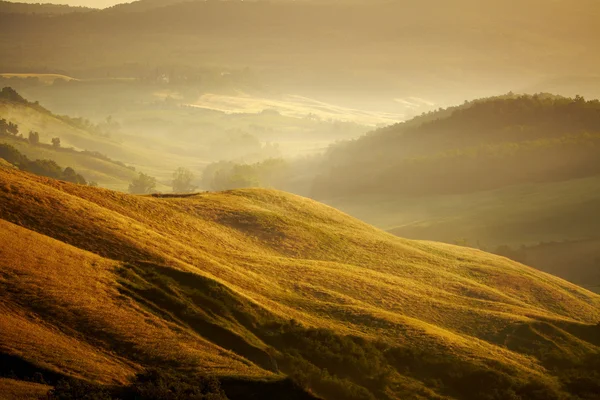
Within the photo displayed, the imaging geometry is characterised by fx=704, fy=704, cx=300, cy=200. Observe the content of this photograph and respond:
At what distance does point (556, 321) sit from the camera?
60438 millimetres

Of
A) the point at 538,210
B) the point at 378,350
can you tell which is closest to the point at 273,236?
the point at 378,350

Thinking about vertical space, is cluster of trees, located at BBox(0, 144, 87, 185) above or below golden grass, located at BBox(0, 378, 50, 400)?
below

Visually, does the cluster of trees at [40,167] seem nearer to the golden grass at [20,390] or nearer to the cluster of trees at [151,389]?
the cluster of trees at [151,389]

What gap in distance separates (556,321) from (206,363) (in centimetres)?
3635

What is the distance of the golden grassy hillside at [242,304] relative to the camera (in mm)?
35781

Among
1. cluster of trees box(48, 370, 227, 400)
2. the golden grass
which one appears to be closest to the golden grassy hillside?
cluster of trees box(48, 370, 227, 400)

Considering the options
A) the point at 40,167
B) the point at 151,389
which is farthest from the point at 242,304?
the point at 40,167

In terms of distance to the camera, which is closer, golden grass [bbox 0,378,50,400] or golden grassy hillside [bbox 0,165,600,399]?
golden grass [bbox 0,378,50,400]

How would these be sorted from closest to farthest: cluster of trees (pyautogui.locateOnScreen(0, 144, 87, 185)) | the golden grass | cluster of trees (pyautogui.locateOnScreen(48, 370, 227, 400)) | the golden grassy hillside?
the golden grass < cluster of trees (pyautogui.locateOnScreen(48, 370, 227, 400)) < the golden grassy hillside < cluster of trees (pyautogui.locateOnScreen(0, 144, 87, 185))

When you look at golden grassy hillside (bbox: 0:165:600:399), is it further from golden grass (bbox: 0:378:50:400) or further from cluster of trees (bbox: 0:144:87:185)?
cluster of trees (bbox: 0:144:87:185)

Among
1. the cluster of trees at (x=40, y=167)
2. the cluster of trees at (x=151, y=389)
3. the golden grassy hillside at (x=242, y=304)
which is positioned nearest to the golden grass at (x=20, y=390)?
the cluster of trees at (x=151, y=389)

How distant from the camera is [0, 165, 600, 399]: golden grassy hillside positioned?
117 ft

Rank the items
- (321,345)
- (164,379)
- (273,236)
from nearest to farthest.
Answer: (164,379) → (321,345) → (273,236)

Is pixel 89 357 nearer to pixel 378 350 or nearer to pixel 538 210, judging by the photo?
pixel 378 350
